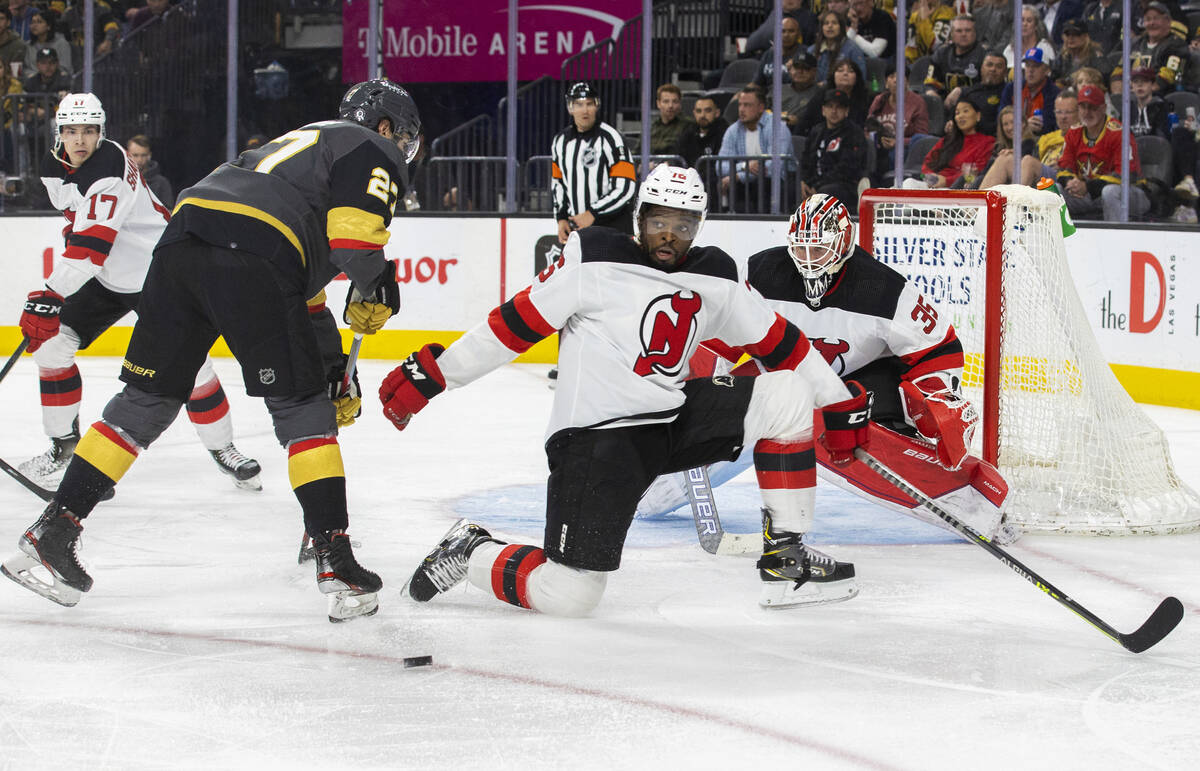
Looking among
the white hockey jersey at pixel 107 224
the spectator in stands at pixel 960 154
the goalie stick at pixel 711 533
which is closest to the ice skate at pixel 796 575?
the goalie stick at pixel 711 533

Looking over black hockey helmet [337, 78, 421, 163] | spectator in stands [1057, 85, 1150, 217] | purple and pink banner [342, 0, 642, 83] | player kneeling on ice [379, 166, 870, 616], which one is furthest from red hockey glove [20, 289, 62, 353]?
purple and pink banner [342, 0, 642, 83]

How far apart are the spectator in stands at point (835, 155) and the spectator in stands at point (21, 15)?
16.2ft

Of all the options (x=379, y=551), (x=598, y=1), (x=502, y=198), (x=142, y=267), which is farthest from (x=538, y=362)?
(x=379, y=551)

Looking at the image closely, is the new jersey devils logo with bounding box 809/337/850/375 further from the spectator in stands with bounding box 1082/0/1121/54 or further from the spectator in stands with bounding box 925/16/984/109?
the spectator in stands with bounding box 925/16/984/109

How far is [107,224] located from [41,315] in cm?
31

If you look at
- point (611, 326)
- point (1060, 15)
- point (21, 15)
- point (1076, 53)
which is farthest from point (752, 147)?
point (611, 326)

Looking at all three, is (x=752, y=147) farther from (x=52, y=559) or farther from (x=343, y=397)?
(x=52, y=559)

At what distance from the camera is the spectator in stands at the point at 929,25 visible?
8.32 metres

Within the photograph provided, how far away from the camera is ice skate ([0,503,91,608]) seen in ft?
9.18

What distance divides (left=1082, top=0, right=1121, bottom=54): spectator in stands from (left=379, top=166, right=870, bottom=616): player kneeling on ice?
5.06 meters

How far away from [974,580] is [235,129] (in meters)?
5.50

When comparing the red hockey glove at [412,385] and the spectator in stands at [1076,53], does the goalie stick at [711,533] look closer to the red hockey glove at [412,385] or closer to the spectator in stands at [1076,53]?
the red hockey glove at [412,385]

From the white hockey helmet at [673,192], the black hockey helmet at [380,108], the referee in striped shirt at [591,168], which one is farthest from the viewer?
the referee in striped shirt at [591,168]

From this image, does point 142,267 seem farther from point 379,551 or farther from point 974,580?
point 974,580
